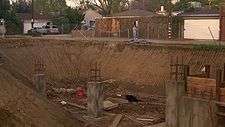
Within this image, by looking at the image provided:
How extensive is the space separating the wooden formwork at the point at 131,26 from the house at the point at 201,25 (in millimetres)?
1834

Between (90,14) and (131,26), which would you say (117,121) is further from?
(90,14)

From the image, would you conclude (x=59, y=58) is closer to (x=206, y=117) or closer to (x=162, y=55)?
(x=162, y=55)

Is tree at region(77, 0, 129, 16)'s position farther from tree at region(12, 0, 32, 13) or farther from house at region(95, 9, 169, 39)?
house at region(95, 9, 169, 39)

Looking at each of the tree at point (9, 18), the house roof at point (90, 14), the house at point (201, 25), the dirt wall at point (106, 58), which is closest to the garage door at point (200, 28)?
the house at point (201, 25)

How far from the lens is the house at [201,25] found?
4434 cm

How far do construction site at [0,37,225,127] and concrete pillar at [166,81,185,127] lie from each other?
0.04 meters

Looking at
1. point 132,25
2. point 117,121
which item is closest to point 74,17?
point 132,25

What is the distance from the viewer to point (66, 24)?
2702 inches

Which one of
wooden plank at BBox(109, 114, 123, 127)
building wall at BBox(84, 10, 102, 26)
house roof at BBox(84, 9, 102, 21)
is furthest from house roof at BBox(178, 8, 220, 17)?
house roof at BBox(84, 9, 102, 21)

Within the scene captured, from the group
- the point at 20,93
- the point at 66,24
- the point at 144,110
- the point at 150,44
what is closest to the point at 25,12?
the point at 66,24

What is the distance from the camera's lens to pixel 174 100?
2034 centimetres

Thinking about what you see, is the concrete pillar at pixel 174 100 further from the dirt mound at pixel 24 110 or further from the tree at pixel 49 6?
the tree at pixel 49 6

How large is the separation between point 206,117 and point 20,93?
8.12 metres

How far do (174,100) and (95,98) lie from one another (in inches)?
279
